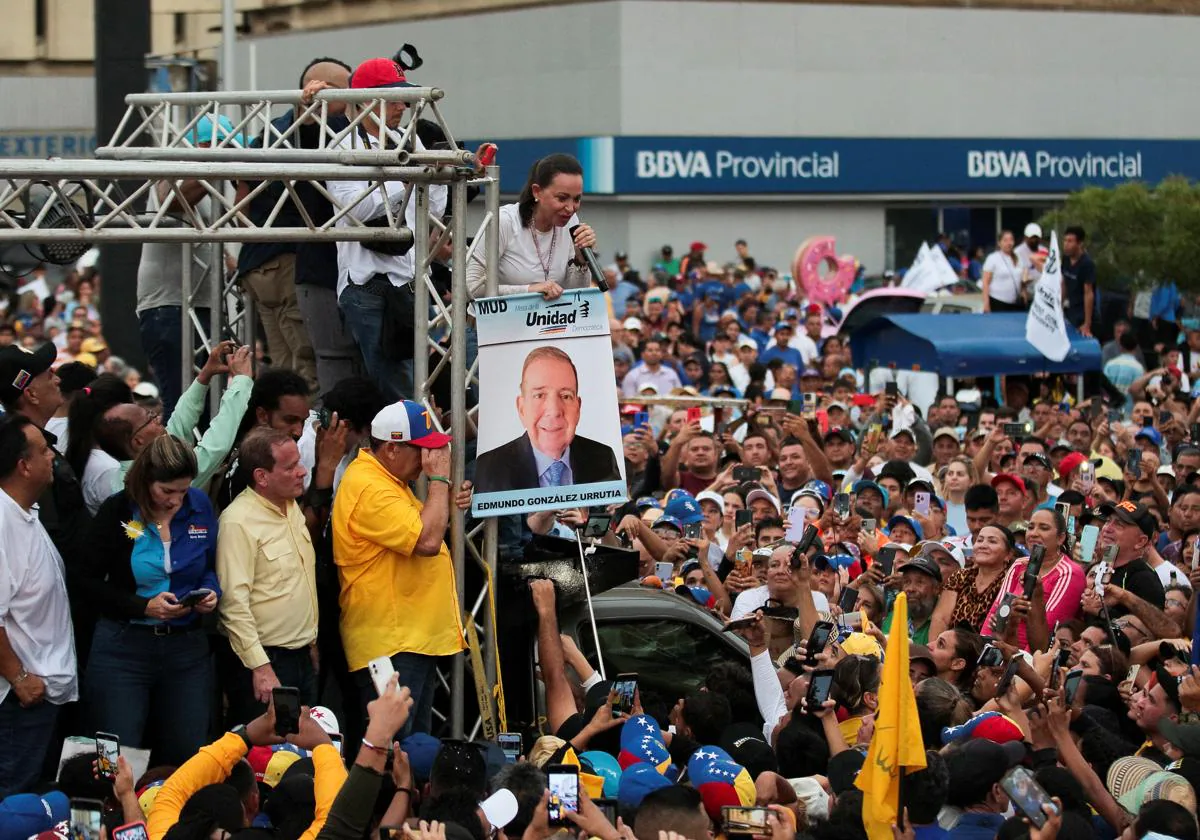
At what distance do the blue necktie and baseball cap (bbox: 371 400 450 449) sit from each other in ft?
2.26

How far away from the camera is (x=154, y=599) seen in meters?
7.71

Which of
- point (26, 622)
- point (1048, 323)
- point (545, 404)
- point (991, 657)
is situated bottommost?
point (991, 657)

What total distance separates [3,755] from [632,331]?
1499cm

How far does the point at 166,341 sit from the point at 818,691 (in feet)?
17.4

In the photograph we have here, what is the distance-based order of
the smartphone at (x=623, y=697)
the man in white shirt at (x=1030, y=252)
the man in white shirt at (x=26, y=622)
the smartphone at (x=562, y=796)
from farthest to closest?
the man in white shirt at (x=1030, y=252) → the smartphone at (x=623, y=697) → the man in white shirt at (x=26, y=622) → the smartphone at (x=562, y=796)

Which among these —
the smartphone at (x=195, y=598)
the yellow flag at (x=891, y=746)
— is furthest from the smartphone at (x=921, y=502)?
the smartphone at (x=195, y=598)

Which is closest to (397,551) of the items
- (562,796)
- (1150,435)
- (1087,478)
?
(562,796)

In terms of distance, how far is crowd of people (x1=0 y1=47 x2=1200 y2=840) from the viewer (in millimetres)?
6867

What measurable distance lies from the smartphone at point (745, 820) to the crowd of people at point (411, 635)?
1cm

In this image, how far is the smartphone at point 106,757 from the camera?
270 inches

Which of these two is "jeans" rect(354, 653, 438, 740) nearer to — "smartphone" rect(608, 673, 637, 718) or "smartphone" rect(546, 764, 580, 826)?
"smartphone" rect(608, 673, 637, 718)

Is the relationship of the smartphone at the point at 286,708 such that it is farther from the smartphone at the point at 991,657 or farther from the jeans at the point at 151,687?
the smartphone at the point at 991,657

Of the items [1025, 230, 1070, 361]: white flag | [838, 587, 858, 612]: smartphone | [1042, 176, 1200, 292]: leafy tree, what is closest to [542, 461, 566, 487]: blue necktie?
[838, 587, 858, 612]: smartphone

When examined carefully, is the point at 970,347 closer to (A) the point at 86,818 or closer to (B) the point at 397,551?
(B) the point at 397,551
